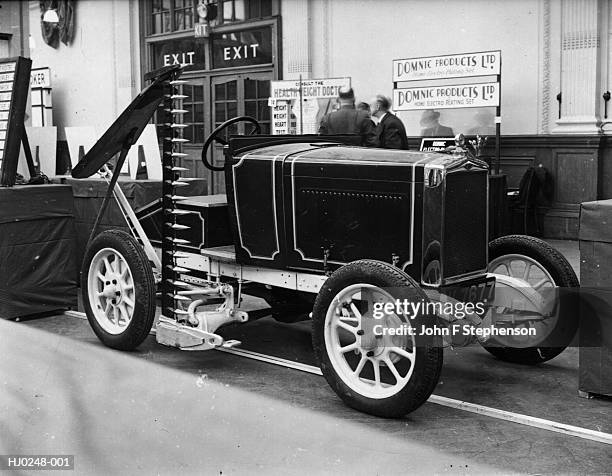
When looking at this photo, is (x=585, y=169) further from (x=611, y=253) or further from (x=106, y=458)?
(x=106, y=458)

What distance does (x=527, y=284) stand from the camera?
188 inches

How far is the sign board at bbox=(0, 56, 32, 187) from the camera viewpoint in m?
6.41

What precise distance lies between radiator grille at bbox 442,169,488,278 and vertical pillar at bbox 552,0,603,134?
620 cm

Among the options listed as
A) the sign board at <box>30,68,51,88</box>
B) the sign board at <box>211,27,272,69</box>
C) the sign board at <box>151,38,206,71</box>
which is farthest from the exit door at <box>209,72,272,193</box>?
the sign board at <box>30,68,51,88</box>

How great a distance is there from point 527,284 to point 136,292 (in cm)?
234

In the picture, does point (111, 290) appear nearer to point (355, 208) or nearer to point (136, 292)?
point (136, 292)

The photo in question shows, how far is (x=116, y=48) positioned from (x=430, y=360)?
14281 mm

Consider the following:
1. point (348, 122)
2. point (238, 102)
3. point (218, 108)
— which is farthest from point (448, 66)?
point (218, 108)

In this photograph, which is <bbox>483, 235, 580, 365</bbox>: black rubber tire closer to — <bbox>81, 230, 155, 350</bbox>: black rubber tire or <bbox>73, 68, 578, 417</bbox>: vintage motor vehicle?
<bbox>73, 68, 578, 417</bbox>: vintage motor vehicle

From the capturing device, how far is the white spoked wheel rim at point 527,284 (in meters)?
4.71

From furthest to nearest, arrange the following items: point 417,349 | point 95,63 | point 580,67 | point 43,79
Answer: point 43,79, point 95,63, point 580,67, point 417,349

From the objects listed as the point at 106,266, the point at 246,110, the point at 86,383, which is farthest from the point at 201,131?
the point at 86,383

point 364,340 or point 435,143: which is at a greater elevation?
point 435,143

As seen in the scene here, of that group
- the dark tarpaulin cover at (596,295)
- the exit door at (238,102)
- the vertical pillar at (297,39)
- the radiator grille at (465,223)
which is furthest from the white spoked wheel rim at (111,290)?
the exit door at (238,102)
